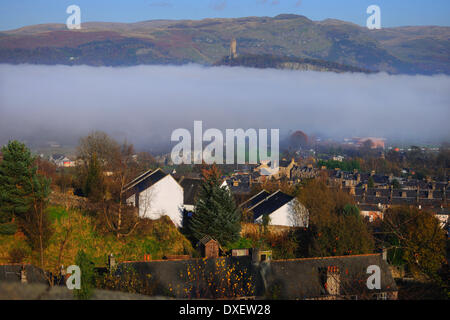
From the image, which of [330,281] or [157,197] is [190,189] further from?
[330,281]

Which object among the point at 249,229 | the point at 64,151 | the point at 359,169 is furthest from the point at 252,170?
the point at 249,229

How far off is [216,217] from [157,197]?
13.0ft

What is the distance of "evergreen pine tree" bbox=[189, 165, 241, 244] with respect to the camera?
24859 millimetres

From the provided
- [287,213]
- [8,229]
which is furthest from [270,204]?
[8,229]

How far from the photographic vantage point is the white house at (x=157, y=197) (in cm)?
2662

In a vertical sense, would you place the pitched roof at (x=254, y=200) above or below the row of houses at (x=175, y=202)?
below

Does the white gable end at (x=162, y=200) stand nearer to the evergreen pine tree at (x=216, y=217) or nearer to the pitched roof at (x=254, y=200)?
the evergreen pine tree at (x=216, y=217)

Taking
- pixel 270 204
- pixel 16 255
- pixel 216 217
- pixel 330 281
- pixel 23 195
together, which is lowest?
pixel 330 281

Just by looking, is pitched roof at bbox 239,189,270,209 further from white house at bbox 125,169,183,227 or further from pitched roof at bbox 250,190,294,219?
white house at bbox 125,169,183,227

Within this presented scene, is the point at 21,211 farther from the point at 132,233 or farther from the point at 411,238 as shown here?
the point at 411,238

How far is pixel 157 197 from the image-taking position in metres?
27.1

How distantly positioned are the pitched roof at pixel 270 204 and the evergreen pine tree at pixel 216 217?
4.09 meters

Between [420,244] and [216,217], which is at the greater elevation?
[216,217]

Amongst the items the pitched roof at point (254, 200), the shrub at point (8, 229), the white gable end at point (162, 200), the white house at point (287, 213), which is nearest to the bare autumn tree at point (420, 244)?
the white house at point (287, 213)
